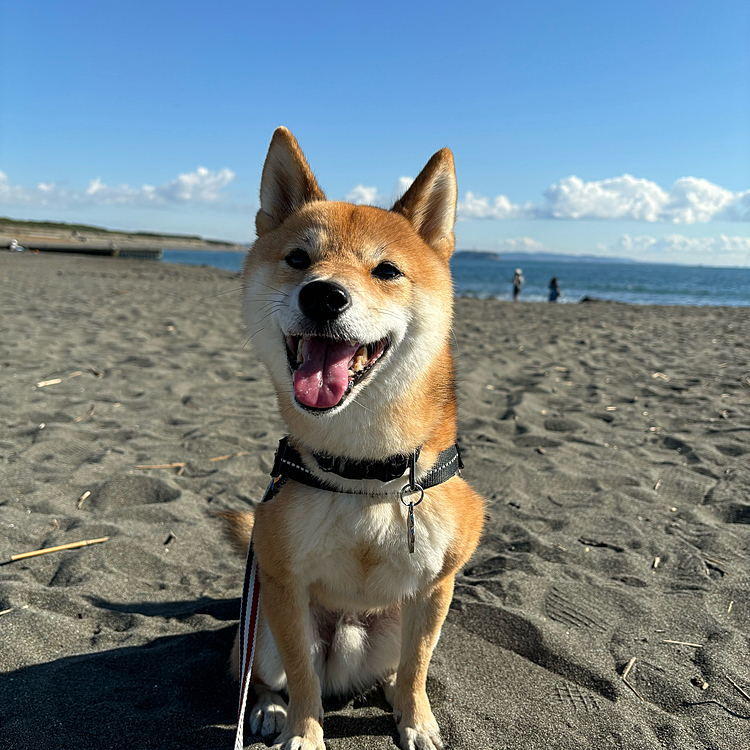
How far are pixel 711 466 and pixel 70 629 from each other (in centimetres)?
445

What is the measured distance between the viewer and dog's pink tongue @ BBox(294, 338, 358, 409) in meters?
1.83

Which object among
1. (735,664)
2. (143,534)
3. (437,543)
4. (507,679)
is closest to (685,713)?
(735,664)

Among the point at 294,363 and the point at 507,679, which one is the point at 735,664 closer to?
the point at 507,679

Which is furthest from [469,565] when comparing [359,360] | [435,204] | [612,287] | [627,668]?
[612,287]

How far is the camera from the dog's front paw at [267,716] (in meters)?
2.16

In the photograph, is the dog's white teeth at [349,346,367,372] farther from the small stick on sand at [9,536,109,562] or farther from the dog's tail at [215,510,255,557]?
the small stick on sand at [9,536,109,562]

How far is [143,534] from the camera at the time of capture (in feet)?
10.8

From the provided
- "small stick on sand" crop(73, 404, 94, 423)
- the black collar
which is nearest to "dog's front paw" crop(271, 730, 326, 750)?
the black collar

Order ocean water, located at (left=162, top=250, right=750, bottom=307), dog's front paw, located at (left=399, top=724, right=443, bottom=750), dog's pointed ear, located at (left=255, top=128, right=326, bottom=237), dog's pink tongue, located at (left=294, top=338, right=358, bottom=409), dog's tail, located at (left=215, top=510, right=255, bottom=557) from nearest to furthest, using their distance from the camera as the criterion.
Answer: dog's pink tongue, located at (left=294, top=338, right=358, bottom=409) → dog's front paw, located at (left=399, top=724, right=443, bottom=750) → dog's pointed ear, located at (left=255, top=128, right=326, bottom=237) → dog's tail, located at (left=215, top=510, right=255, bottom=557) → ocean water, located at (left=162, top=250, right=750, bottom=307)

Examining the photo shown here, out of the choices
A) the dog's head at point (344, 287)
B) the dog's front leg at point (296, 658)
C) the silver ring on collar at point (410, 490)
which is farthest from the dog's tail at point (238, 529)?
the silver ring on collar at point (410, 490)

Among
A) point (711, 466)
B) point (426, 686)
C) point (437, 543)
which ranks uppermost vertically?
point (437, 543)

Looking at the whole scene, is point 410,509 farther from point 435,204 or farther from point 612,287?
point 612,287

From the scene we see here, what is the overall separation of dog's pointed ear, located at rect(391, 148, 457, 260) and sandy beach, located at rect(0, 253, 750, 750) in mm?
1833

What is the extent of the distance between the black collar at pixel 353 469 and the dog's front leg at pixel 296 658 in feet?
1.21
